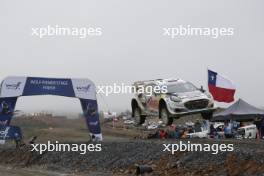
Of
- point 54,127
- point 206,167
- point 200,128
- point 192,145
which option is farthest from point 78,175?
point 54,127

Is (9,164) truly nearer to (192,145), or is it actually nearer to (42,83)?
(42,83)

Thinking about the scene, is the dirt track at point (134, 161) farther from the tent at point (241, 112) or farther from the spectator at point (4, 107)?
the tent at point (241, 112)

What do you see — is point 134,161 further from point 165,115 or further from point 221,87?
point 221,87

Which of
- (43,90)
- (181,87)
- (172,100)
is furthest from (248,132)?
(43,90)

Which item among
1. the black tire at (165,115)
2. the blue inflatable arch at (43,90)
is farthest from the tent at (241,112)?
the blue inflatable arch at (43,90)

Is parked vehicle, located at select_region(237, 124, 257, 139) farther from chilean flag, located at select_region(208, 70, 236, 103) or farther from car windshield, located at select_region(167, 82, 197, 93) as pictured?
car windshield, located at select_region(167, 82, 197, 93)

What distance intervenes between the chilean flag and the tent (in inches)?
83.9

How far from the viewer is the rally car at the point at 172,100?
78.3 feet

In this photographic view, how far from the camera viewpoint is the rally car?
23.9m

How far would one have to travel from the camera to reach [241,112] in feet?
94.7

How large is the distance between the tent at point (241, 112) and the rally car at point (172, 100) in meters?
4.51

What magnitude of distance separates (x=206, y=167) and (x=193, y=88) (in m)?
5.52

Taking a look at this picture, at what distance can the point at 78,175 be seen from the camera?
2447 centimetres

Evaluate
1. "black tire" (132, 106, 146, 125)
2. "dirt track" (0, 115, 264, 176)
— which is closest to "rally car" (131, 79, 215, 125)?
"black tire" (132, 106, 146, 125)
